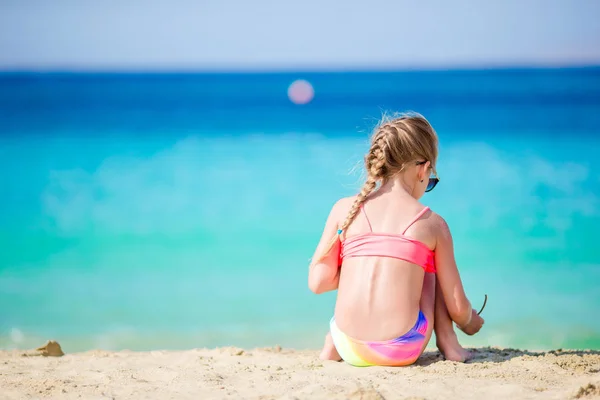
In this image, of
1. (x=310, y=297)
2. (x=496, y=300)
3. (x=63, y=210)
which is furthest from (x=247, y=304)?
(x=63, y=210)

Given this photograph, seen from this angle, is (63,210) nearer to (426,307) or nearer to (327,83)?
(426,307)

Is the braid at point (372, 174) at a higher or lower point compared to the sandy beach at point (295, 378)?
higher

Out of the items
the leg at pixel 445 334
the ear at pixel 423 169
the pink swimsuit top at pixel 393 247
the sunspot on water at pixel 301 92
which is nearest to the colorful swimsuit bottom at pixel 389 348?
the leg at pixel 445 334

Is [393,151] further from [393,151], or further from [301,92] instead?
[301,92]

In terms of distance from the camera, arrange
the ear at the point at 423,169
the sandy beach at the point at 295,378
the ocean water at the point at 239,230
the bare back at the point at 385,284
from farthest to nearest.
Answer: the ocean water at the point at 239,230, the ear at the point at 423,169, the bare back at the point at 385,284, the sandy beach at the point at 295,378

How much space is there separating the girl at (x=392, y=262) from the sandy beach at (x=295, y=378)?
0.14 meters

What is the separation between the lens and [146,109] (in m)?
22.8

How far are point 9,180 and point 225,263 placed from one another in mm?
5173

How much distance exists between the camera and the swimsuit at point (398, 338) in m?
2.91

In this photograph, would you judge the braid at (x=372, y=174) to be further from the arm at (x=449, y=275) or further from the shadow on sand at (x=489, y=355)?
the shadow on sand at (x=489, y=355)

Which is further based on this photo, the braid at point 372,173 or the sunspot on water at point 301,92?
the sunspot on water at point 301,92

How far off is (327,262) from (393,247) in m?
0.33

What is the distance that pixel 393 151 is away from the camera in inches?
118

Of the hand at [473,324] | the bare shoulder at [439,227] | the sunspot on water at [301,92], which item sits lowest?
the hand at [473,324]
